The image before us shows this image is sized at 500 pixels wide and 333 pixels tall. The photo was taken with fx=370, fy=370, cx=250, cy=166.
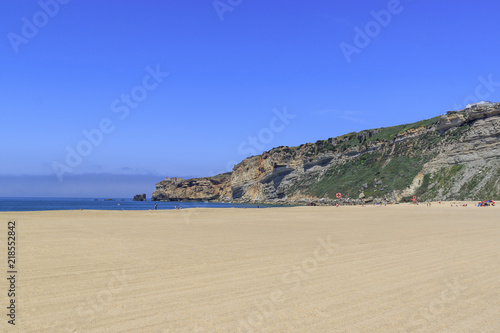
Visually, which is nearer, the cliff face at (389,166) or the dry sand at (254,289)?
the dry sand at (254,289)

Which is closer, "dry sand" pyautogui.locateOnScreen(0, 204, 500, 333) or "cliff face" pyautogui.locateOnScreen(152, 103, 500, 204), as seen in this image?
"dry sand" pyautogui.locateOnScreen(0, 204, 500, 333)

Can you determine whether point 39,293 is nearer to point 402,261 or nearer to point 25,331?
point 25,331

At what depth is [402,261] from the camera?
10.4 meters

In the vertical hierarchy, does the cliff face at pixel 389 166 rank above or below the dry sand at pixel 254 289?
above

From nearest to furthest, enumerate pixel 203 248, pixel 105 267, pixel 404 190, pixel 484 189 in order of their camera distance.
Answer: pixel 105 267 → pixel 203 248 → pixel 484 189 → pixel 404 190

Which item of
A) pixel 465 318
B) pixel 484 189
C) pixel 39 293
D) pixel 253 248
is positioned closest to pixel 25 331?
pixel 39 293

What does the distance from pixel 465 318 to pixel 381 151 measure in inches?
4213

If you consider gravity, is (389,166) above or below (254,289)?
above

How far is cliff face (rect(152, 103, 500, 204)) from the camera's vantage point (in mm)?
70162

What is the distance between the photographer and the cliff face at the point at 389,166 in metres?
70.2

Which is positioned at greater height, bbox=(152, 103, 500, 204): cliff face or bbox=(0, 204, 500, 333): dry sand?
bbox=(152, 103, 500, 204): cliff face

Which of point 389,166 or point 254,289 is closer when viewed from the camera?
point 254,289

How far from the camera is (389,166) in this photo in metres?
96.7

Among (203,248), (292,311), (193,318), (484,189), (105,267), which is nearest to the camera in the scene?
(193,318)
